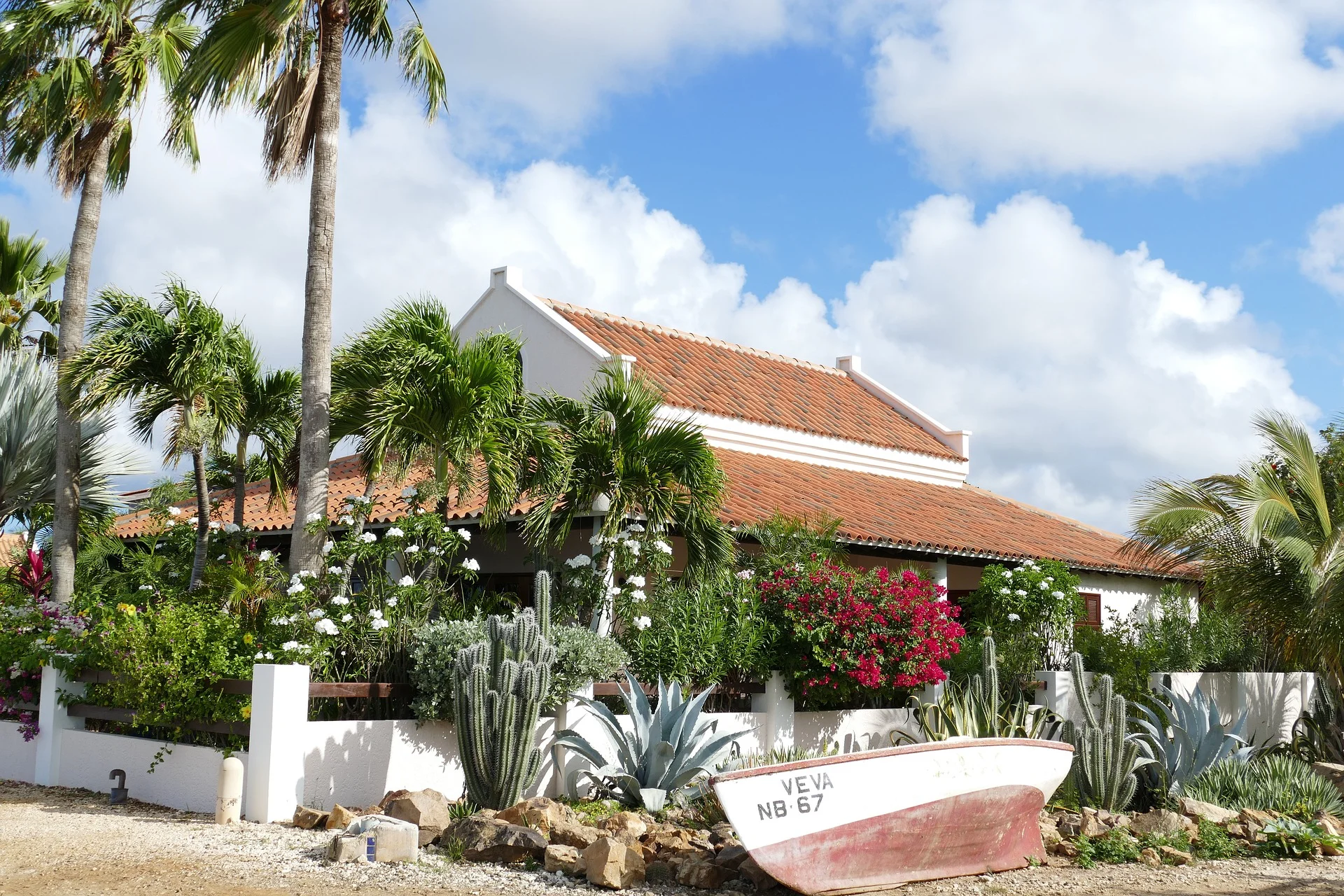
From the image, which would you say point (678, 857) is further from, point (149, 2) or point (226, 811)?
point (149, 2)

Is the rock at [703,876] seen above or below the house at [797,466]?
below

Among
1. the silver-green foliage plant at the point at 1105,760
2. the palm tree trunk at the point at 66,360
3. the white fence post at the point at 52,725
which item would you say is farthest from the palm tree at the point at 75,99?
the silver-green foliage plant at the point at 1105,760

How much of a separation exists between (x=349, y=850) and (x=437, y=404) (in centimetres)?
458

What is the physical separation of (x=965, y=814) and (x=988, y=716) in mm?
3343

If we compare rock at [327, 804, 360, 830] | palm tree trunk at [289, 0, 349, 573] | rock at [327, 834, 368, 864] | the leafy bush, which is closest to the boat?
rock at [327, 834, 368, 864]

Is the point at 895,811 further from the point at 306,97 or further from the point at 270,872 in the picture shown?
the point at 306,97

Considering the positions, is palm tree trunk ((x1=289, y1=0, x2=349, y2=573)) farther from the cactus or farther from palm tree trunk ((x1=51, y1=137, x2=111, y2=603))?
palm tree trunk ((x1=51, y1=137, x2=111, y2=603))

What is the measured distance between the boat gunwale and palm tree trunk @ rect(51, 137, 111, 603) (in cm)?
975

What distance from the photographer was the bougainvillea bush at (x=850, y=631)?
12.7m

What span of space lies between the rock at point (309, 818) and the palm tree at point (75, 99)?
21.7 ft

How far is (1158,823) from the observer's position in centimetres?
1035

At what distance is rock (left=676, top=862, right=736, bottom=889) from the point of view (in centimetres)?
817

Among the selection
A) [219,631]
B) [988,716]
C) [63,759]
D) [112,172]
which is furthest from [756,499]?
[112,172]

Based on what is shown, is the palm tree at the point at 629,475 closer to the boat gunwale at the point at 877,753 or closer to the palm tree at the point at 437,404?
the palm tree at the point at 437,404
